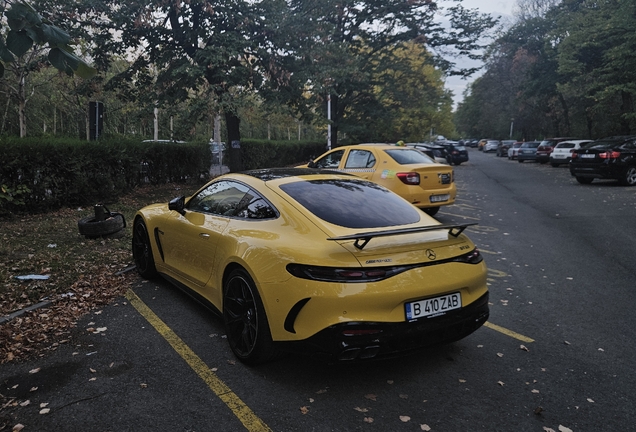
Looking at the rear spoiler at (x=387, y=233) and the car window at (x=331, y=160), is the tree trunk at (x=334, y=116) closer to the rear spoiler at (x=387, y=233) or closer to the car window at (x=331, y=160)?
the car window at (x=331, y=160)

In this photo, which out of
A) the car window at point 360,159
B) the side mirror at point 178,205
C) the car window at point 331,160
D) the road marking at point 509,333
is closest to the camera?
the road marking at point 509,333

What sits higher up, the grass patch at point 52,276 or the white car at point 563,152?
the white car at point 563,152

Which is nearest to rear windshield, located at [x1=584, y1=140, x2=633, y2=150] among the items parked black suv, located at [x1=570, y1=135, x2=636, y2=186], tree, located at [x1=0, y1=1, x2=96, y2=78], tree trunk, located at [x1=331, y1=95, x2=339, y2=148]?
parked black suv, located at [x1=570, y1=135, x2=636, y2=186]

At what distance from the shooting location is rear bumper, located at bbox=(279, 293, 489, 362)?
10.4ft

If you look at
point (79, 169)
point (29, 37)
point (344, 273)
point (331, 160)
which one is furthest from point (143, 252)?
point (79, 169)

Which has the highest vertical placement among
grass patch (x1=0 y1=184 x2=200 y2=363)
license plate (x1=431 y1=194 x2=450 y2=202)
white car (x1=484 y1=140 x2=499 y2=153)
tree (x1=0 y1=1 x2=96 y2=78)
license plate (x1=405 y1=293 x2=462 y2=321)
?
white car (x1=484 y1=140 x2=499 y2=153)

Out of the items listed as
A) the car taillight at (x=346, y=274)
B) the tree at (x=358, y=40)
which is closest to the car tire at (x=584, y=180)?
the tree at (x=358, y=40)

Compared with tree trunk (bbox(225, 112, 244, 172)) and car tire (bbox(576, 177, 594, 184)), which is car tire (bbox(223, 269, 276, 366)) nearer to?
tree trunk (bbox(225, 112, 244, 172))

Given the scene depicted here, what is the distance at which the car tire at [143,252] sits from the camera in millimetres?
5969

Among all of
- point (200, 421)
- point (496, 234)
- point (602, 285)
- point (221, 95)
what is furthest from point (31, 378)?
point (221, 95)

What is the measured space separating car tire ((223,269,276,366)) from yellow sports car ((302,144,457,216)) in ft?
19.9

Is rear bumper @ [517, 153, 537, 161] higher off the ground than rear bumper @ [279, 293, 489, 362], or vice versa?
rear bumper @ [517, 153, 537, 161]

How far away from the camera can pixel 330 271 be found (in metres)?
3.22

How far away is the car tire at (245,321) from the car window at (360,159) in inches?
268
